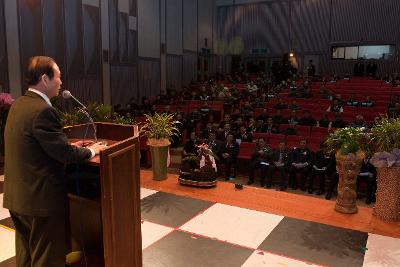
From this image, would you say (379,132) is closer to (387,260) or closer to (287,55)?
(387,260)

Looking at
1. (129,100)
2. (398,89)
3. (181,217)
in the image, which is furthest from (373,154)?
(129,100)

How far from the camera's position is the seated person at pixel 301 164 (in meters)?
6.21

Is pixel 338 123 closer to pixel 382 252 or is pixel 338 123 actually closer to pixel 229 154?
pixel 229 154

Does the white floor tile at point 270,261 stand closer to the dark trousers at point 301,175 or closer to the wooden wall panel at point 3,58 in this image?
the dark trousers at point 301,175

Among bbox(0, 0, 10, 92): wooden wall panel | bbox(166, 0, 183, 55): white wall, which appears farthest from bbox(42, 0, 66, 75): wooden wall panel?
bbox(166, 0, 183, 55): white wall

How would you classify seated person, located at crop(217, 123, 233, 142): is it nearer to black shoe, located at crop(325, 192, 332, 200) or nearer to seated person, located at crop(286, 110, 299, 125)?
seated person, located at crop(286, 110, 299, 125)

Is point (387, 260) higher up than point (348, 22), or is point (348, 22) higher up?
point (348, 22)

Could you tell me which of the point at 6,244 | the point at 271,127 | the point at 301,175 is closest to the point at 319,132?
the point at 271,127

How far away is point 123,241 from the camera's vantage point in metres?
2.16

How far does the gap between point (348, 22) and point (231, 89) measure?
281 inches

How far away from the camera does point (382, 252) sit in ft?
9.62

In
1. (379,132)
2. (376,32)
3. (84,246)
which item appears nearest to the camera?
(84,246)

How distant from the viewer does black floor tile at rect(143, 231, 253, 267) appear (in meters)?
2.78

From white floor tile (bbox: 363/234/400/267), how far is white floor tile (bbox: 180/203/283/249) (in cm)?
81
